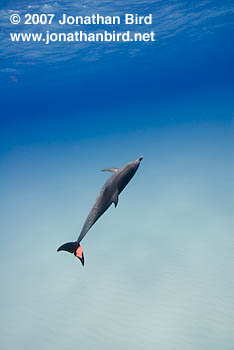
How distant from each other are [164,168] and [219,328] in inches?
649

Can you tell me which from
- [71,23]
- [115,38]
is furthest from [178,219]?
[115,38]

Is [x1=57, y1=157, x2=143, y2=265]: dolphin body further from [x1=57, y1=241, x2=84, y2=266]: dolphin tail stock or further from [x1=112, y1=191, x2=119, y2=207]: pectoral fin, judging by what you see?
[x1=57, y1=241, x2=84, y2=266]: dolphin tail stock

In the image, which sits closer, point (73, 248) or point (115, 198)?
point (115, 198)

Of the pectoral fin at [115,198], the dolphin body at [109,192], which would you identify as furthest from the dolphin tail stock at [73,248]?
the pectoral fin at [115,198]

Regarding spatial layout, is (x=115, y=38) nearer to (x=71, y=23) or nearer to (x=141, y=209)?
Answer: (x=71, y=23)

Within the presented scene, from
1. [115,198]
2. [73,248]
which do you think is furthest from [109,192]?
[73,248]

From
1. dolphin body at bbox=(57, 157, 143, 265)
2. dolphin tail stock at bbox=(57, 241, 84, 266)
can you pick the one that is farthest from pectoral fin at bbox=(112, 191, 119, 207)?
dolphin tail stock at bbox=(57, 241, 84, 266)

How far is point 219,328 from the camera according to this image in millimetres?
8227

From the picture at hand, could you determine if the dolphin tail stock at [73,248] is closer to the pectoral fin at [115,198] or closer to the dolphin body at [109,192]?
the dolphin body at [109,192]

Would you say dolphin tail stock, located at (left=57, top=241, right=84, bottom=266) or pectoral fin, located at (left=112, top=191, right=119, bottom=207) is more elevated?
pectoral fin, located at (left=112, top=191, right=119, bottom=207)

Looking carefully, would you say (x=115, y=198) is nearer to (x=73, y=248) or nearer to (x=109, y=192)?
(x=109, y=192)

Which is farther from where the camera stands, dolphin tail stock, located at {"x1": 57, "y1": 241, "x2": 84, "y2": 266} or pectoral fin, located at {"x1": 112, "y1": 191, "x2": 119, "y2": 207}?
dolphin tail stock, located at {"x1": 57, "y1": 241, "x2": 84, "y2": 266}

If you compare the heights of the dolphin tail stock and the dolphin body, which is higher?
the dolphin body

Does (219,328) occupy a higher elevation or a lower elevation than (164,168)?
lower
